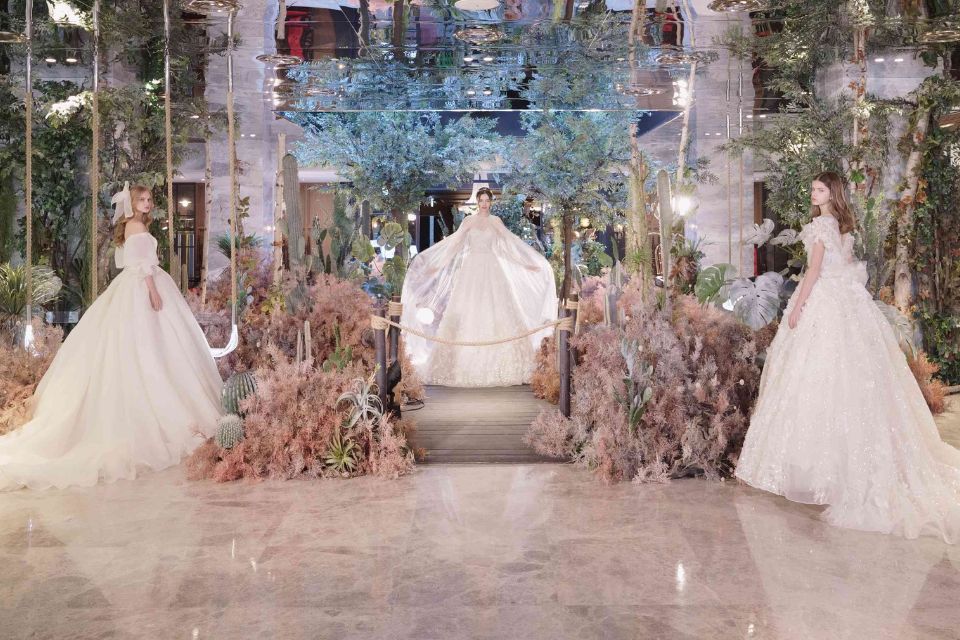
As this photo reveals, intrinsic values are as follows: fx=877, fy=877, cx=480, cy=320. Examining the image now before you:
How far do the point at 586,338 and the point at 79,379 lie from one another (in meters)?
3.99

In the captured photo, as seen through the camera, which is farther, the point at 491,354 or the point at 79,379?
the point at 491,354

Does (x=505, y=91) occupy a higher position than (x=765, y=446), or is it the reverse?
(x=505, y=91)

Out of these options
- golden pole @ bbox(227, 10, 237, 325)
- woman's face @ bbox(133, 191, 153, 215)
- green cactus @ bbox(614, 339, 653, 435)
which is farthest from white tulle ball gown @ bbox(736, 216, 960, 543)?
woman's face @ bbox(133, 191, 153, 215)

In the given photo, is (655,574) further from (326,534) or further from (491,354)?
(491,354)

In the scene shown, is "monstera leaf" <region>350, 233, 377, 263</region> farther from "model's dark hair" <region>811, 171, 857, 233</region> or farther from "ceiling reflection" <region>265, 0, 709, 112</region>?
"model's dark hair" <region>811, 171, 857, 233</region>

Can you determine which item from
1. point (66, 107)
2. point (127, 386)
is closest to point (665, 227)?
point (127, 386)

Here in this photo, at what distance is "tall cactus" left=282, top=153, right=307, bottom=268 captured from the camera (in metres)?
8.23

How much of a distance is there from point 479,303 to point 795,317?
4587 mm

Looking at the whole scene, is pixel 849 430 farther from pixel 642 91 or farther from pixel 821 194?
pixel 642 91

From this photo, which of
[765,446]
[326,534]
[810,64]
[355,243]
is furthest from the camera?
[355,243]

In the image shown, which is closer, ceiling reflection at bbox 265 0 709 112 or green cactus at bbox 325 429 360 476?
green cactus at bbox 325 429 360 476

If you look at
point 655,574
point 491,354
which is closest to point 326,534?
point 655,574

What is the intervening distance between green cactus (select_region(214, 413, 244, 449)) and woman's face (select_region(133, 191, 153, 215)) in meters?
1.82

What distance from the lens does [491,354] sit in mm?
9281
